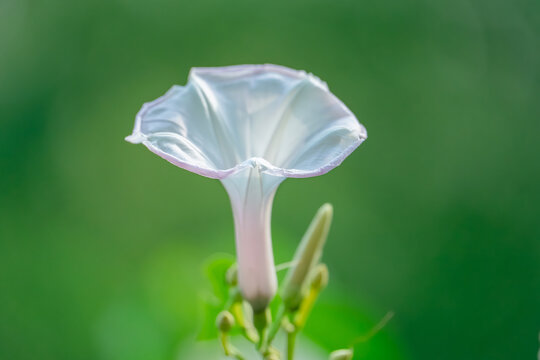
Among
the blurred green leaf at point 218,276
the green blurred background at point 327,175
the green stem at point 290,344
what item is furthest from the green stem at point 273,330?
the green blurred background at point 327,175

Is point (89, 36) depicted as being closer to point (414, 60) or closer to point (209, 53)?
point (209, 53)

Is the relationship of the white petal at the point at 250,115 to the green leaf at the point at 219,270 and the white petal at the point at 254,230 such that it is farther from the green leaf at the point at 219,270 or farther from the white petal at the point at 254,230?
the green leaf at the point at 219,270

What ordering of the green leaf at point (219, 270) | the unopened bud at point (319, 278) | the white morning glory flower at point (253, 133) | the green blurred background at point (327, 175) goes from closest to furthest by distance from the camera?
the white morning glory flower at point (253, 133)
the unopened bud at point (319, 278)
the green leaf at point (219, 270)
the green blurred background at point (327, 175)

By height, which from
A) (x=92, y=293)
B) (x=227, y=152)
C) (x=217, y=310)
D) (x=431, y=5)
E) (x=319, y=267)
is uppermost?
(x=431, y=5)

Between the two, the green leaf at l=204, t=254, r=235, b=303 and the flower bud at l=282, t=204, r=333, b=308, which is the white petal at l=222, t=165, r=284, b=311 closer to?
the flower bud at l=282, t=204, r=333, b=308

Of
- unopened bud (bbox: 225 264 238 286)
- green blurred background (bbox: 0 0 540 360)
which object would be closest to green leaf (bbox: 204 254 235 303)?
unopened bud (bbox: 225 264 238 286)

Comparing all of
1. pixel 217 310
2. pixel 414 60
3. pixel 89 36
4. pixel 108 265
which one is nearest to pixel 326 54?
pixel 414 60
